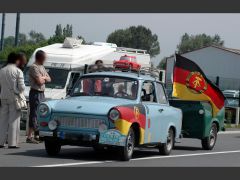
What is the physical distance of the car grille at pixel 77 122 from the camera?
1372 cm

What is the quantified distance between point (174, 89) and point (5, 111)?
6.03 metres

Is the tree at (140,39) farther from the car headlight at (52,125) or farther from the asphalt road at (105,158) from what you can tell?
the car headlight at (52,125)

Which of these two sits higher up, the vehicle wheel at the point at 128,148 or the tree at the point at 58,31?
the tree at the point at 58,31

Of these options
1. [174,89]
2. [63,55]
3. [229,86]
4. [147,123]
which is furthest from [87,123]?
[229,86]

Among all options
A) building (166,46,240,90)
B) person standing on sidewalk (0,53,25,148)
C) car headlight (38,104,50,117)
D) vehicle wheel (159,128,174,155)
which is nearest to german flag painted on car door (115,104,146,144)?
car headlight (38,104,50,117)

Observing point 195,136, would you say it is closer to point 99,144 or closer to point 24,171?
point 99,144

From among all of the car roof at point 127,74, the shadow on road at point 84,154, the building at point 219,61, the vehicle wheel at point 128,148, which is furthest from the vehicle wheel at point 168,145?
the building at point 219,61

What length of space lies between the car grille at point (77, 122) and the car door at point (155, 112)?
4.48ft

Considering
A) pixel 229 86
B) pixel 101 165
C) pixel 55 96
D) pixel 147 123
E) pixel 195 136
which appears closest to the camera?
pixel 101 165

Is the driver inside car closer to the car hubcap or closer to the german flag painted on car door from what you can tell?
the german flag painted on car door

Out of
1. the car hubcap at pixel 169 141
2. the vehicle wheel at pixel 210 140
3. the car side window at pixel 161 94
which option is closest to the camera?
the car side window at pixel 161 94

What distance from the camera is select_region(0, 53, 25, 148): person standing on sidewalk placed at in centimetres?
1556

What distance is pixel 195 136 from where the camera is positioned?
18672 mm

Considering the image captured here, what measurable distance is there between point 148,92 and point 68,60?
10.3 meters
